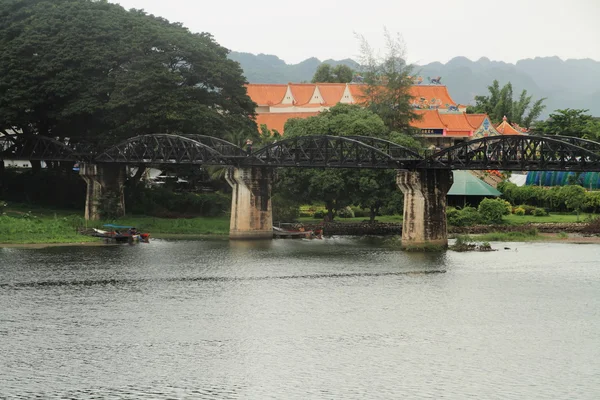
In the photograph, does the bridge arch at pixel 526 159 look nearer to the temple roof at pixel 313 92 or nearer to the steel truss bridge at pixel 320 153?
the steel truss bridge at pixel 320 153

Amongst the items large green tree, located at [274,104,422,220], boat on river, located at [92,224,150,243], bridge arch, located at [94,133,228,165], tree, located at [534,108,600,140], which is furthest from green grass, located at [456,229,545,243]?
tree, located at [534,108,600,140]

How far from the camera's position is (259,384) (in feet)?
130

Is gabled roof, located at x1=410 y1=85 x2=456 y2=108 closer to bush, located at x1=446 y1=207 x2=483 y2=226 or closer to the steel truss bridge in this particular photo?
bush, located at x1=446 y1=207 x2=483 y2=226

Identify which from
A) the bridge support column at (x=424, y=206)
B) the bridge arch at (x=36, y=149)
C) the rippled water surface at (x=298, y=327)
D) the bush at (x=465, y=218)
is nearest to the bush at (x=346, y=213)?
the bush at (x=465, y=218)

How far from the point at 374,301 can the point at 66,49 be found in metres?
62.5

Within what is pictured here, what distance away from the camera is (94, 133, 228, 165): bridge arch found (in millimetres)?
98875

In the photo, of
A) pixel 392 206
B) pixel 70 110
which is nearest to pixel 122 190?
pixel 70 110

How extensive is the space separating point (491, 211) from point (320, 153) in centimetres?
2774

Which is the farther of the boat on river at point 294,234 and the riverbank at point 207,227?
the boat on river at point 294,234

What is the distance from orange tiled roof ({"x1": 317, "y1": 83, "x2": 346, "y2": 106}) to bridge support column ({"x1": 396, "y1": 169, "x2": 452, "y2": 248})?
106m

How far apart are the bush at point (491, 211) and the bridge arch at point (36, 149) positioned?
1925 inches

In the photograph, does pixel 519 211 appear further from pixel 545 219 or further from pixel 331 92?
pixel 331 92

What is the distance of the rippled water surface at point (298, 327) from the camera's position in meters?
39.5

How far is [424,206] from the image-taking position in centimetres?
8531
